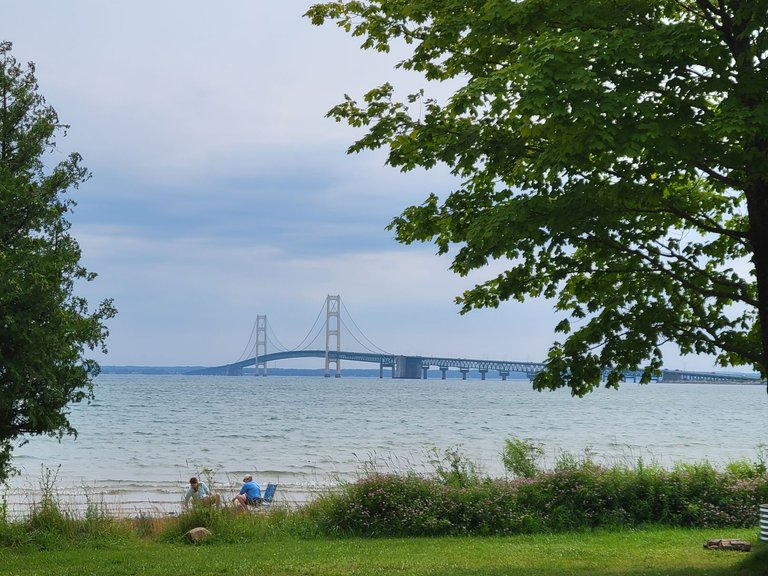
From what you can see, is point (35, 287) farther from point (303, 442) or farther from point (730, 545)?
point (303, 442)

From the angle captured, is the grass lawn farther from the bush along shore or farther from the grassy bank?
the bush along shore

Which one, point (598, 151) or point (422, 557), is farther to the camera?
point (422, 557)

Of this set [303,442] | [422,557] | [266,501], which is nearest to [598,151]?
[422,557]

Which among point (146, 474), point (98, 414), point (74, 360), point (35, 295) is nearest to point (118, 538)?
point (74, 360)

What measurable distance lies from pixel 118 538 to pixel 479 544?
5.92 m

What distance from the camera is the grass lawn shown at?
32.7 ft

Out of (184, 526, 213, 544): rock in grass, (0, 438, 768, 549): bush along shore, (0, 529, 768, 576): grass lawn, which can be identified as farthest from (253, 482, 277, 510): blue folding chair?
(0, 529, 768, 576): grass lawn

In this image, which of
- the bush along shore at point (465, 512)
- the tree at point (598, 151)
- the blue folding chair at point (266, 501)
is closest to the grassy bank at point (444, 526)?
the bush along shore at point (465, 512)

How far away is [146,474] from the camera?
3244 cm

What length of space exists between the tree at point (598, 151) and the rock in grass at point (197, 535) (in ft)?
21.0

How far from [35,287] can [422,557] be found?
20.2ft

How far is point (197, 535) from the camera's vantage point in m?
13.3

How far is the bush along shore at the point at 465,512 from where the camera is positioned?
45.0ft

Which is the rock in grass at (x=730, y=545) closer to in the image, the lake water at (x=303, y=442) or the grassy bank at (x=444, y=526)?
the grassy bank at (x=444, y=526)
